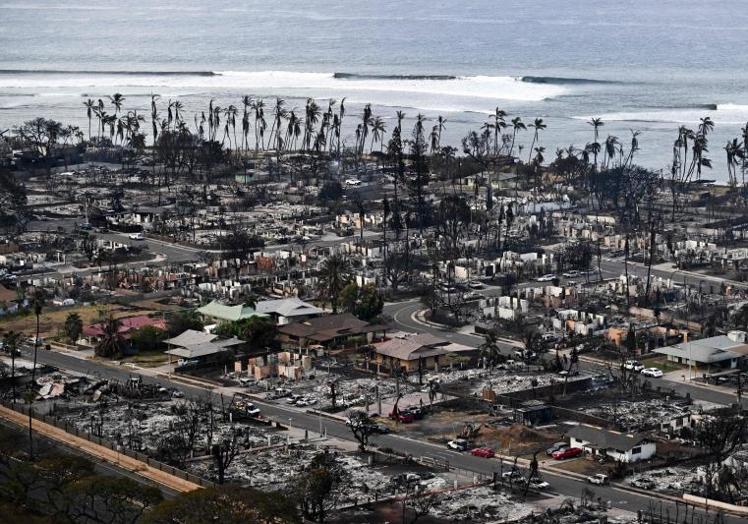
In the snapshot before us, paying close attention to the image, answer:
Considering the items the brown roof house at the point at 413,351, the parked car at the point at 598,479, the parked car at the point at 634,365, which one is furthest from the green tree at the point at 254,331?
the parked car at the point at 598,479

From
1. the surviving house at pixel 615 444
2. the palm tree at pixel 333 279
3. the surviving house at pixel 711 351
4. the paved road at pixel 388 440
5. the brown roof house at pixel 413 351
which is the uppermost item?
the palm tree at pixel 333 279

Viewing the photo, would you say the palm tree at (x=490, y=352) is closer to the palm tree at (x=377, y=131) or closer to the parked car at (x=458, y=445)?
the parked car at (x=458, y=445)

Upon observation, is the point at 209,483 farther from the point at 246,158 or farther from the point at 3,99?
the point at 3,99

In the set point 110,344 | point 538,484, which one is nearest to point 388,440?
point 538,484

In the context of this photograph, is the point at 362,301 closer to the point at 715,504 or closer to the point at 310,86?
the point at 715,504

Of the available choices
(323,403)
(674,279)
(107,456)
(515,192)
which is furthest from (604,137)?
(107,456)

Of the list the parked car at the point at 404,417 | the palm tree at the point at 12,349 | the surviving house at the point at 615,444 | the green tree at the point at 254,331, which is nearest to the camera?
the surviving house at the point at 615,444

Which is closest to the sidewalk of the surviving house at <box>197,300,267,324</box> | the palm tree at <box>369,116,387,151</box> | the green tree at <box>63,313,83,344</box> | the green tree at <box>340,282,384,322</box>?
the green tree at <box>63,313,83,344</box>
